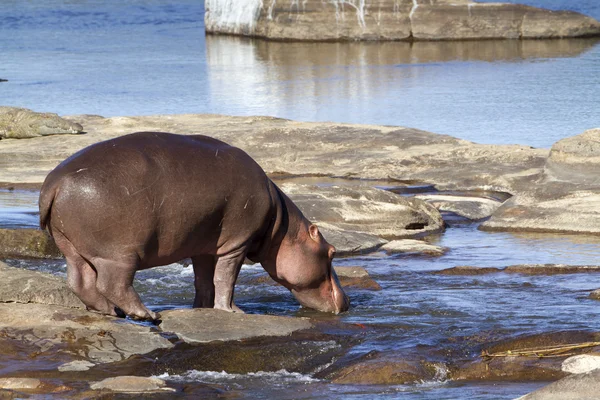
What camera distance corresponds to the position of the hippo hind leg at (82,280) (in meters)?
7.35

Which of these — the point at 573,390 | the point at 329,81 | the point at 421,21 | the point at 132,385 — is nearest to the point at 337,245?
the point at 132,385

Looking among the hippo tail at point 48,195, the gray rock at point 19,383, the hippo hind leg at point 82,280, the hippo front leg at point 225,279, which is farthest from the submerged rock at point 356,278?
the gray rock at point 19,383

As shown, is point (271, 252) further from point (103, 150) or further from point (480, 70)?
point (480, 70)

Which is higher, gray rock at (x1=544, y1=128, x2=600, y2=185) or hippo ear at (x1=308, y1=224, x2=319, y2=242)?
hippo ear at (x1=308, y1=224, x2=319, y2=242)

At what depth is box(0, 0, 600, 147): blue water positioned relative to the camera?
2444 centimetres

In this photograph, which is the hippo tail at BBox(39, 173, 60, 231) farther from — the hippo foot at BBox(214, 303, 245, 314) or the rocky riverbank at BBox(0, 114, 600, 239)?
the rocky riverbank at BBox(0, 114, 600, 239)

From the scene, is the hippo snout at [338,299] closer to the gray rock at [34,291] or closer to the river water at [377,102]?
the river water at [377,102]

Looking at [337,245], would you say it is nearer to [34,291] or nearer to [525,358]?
[34,291]

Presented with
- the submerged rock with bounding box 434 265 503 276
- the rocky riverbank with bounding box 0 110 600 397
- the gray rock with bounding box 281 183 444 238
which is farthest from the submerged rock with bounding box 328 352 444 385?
the gray rock with bounding box 281 183 444 238

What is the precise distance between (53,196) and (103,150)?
432 millimetres

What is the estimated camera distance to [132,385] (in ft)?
20.3

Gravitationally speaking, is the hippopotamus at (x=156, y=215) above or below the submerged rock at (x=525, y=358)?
above

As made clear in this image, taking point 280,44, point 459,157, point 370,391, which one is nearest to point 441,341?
point 370,391

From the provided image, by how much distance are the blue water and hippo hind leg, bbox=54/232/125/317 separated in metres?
13.3
